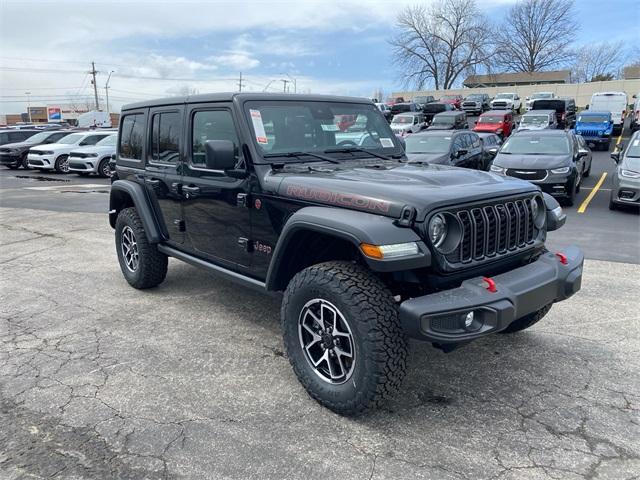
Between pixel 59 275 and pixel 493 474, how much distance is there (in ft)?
18.2

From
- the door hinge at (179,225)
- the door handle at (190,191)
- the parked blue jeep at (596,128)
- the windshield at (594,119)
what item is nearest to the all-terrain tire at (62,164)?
the door hinge at (179,225)

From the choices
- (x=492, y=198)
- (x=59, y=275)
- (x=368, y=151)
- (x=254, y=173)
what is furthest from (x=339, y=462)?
(x=59, y=275)

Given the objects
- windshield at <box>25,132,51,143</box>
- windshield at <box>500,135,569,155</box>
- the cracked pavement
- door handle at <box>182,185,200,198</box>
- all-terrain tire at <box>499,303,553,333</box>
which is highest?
windshield at <box>25,132,51,143</box>

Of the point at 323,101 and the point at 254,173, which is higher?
the point at 323,101

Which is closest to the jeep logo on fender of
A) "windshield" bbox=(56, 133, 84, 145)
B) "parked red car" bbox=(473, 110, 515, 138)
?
"windshield" bbox=(56, 133, 84, 145)

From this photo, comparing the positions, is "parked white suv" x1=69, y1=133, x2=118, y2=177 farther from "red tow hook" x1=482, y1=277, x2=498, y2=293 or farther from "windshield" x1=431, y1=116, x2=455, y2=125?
"red tow hook" x1=482, y1=277, x2=498, y2=293

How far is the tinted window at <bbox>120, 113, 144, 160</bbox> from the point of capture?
532cm

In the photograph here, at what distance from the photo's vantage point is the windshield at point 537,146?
38.3 feet

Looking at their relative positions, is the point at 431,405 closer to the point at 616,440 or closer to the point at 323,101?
the point at 616,440

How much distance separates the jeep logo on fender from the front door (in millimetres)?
571

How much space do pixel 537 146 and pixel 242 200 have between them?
33.0 feet

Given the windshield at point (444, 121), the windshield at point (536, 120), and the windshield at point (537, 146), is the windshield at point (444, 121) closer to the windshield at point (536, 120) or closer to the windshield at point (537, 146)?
the windshield at point (536, 120)

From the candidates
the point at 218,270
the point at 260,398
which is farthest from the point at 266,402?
the point at 218,270

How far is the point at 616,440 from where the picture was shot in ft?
9.38
